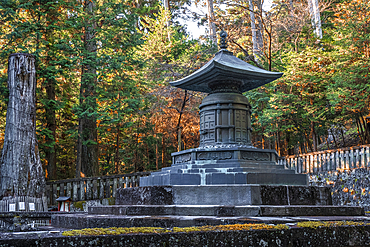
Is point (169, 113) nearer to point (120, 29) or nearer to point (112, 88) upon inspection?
point (112, 88)

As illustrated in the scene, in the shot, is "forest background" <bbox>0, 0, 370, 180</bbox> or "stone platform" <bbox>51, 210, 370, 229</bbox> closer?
"stone platform" <bbox>51, 210, 370, 229</bbox>

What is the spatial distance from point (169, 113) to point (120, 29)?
18.5 ft

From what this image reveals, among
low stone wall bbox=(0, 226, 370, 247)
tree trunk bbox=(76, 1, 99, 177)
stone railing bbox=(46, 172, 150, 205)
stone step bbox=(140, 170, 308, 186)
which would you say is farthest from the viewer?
tree trunk bbox=(76, 1, 99, 177)

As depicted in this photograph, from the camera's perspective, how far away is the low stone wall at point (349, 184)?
465 inches

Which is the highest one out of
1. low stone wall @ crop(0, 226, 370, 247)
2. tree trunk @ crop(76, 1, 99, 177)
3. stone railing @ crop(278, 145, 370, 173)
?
tree trunk @ crop(76, 1, 99, 177)

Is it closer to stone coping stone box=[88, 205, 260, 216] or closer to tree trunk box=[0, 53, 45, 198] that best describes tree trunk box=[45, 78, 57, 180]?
tree trunk box=[0, 53, 45, 198]

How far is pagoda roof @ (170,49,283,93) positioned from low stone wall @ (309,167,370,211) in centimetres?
567

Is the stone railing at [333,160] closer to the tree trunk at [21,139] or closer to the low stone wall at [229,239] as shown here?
the low stone wall at [229,239]

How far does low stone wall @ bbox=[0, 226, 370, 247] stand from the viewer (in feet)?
9.32

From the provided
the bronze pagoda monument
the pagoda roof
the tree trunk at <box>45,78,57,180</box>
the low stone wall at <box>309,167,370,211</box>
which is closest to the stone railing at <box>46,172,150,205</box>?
the tree trunk at <box>45,78,57,180</box>

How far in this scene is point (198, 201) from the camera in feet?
21.2

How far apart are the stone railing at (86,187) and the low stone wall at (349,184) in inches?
317

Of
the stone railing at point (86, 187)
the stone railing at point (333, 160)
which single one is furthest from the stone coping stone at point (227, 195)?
the stone railing at point (333, 160)

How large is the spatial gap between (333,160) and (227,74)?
729 cm
